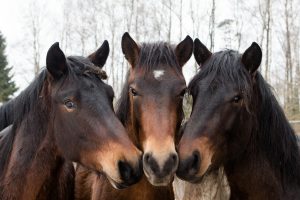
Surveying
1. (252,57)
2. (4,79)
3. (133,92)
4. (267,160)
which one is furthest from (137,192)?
(4,79)

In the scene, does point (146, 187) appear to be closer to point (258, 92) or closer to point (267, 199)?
point (267, 199)

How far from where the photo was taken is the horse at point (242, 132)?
3662mm

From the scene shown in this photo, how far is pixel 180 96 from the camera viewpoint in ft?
13.4

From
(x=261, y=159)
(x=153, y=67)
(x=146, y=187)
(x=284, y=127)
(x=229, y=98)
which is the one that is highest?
(x=153, y=67)

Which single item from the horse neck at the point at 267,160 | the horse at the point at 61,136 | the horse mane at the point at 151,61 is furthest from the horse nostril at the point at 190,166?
the horse mane at the point at 151,61

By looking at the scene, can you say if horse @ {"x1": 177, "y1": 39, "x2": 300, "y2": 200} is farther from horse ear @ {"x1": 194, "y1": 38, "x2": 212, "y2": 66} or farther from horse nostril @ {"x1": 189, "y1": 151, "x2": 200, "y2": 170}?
horse ear @ {"x1": 194, "y1": 38, "x2": 212, "y2": 66}

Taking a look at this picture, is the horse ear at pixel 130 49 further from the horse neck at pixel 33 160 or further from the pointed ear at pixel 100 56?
the horse neck at pixel 33 160

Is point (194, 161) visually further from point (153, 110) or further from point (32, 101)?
point (32, 101)

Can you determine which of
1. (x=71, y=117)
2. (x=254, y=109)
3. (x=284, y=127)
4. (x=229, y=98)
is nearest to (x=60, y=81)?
(x=71, y=117)

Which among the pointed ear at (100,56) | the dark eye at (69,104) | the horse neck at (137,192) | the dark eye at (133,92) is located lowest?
the horse neck at (137,192)

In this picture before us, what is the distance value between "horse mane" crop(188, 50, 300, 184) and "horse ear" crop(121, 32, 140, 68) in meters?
0.82

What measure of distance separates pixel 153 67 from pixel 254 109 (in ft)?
4.07

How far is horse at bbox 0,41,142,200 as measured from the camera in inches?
130

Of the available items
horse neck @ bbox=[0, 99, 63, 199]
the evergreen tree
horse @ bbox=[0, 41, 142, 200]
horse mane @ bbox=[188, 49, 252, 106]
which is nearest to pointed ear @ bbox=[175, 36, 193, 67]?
horse mane @ bbox=[188, 49, 252, 106]
